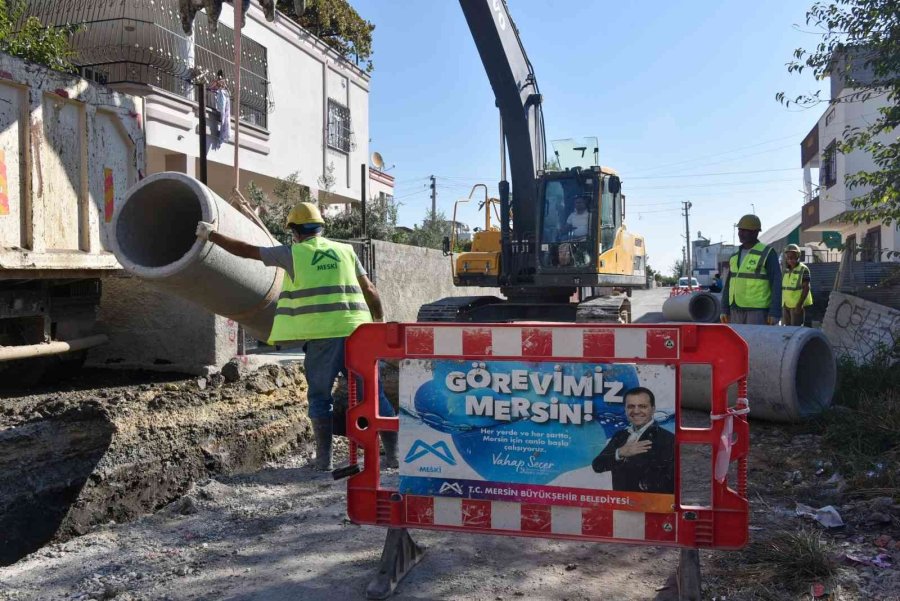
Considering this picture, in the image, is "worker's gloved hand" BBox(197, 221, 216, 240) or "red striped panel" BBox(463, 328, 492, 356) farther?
"worker's gloved hand" BBox(197, 221, 216, 240)

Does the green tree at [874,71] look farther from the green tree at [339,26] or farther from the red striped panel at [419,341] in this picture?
the green tree at [339,26]

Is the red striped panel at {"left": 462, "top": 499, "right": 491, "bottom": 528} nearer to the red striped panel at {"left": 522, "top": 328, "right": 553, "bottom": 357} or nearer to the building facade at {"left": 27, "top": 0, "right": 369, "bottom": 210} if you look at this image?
the red striped panel at {"left": 522, "top": 328, "right": 553, "bottom": 357}

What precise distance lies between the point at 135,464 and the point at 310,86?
606 inches

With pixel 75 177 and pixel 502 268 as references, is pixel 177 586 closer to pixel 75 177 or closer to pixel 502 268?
pixel 75 177

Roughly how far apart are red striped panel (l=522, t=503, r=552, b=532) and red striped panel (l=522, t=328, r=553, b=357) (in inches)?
24.0

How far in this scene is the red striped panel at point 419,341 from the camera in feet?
9.93

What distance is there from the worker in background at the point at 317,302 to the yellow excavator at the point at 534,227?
565cm

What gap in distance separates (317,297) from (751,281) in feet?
14.2

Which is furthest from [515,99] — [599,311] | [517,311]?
[599,311]

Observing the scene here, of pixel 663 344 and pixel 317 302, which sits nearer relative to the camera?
pixel 663 344

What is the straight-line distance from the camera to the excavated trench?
4277 millimetres

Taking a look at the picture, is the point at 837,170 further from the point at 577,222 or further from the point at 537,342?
the point at 537,342

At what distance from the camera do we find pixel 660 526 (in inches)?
109

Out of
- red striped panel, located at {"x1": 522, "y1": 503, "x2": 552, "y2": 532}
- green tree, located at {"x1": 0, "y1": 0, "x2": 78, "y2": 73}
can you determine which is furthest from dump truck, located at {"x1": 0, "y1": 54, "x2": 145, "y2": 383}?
red striped panel, located at {"x1": 522, "y1": 503, "x2": 552, "y2": 532}
